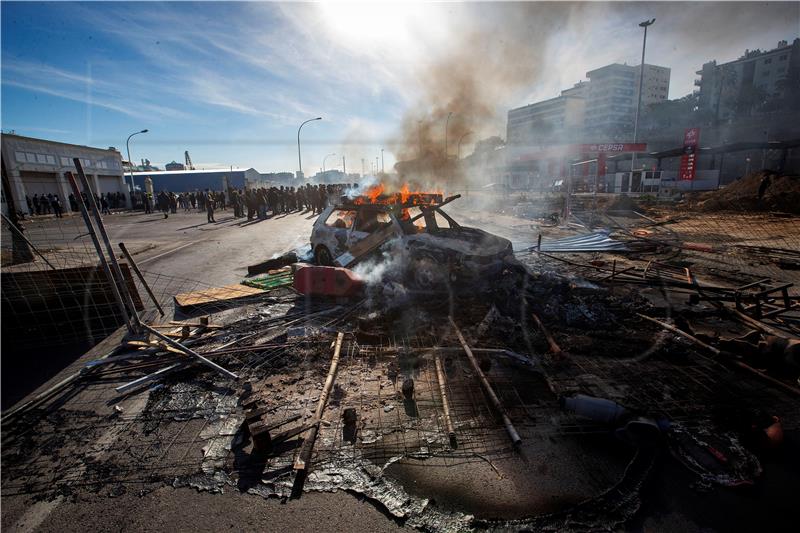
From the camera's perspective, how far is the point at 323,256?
29.1 feet

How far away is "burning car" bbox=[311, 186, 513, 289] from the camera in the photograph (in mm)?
6641

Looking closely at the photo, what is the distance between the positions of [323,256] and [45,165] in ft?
111

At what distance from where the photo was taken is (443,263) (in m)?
6.64

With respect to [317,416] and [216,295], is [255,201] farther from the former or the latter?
[317,416]

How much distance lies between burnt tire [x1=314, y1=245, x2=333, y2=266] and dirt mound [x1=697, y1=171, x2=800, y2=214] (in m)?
22.6

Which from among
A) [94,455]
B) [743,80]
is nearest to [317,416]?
[94,455]

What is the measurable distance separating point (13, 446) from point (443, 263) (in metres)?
5.65

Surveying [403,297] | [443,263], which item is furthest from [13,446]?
[443,263]

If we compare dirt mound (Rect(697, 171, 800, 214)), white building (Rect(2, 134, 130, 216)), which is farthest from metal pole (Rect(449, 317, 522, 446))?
white building (Rect(2, 134, 130, 216))

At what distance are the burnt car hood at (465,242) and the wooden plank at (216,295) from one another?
3.34 meters

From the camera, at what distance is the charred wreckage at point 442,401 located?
2650 mm

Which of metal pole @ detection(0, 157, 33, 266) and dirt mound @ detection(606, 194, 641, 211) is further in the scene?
dirt mound @ detection(606, 194, 641, 211)

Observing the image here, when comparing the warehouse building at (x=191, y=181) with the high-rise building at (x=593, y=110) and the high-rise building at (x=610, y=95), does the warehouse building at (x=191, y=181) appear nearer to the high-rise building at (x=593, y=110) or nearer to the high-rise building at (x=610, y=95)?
the high-rise building at (x=593, y=110)

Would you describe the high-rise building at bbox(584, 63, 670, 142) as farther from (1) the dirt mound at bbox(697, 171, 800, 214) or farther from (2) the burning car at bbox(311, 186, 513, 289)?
(2) the burning car at bbox(311, 186, 513, 289)
